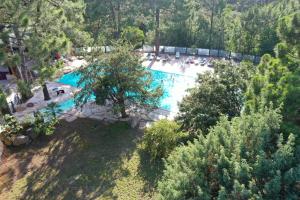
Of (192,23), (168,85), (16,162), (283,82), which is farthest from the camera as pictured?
(192,23)

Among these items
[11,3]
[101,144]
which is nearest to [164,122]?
[101,144]

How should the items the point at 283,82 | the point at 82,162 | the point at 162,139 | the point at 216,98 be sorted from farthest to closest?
1. the point at 82,162
2. the point at 162,139
3. the point at 216,98
4. the point at 283,82

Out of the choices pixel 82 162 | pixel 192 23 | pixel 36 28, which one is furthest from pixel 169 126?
pixel 192 23

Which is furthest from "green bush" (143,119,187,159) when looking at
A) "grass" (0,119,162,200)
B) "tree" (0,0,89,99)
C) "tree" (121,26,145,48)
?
"tree" (121,26,145,48)

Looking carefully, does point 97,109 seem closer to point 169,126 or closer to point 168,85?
point 169,126

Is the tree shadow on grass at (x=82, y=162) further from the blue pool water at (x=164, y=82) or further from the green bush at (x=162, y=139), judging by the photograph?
the blue pool water at (x=164, y=82)

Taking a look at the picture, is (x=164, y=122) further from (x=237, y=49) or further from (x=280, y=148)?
(x=237, y=49)

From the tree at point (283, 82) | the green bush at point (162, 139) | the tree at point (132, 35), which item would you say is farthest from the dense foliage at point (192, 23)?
the tree at point (283, 82)
